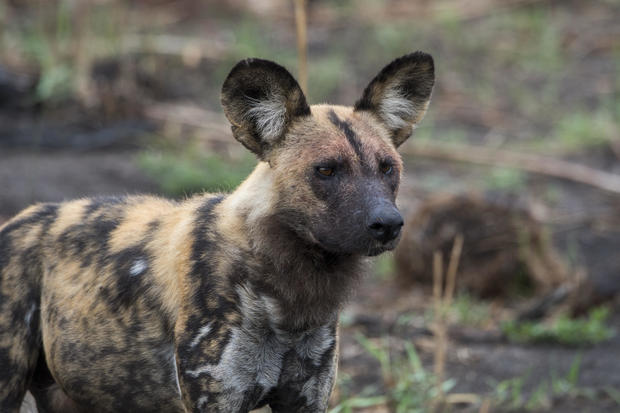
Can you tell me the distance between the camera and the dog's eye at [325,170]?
2758mm

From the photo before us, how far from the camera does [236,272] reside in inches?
110

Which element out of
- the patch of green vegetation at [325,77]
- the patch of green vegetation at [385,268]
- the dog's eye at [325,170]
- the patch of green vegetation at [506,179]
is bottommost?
the patch of green vegetation at [385,268]

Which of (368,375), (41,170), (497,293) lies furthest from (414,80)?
(41,170)

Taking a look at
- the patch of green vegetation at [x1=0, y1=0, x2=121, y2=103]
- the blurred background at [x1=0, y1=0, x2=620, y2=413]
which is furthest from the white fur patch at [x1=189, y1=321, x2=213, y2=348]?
the patch of green vegetation at [x1=0, y1=0, x2=121, y2=103]

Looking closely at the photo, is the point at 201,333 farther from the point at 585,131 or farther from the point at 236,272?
the point at 585,131

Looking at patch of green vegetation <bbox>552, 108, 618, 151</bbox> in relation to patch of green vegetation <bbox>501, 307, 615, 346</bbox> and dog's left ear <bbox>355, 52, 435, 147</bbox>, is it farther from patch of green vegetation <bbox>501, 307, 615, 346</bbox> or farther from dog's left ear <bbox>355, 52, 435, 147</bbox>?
dog's left ear <bbox>355, 52, 435, 147</bbox>

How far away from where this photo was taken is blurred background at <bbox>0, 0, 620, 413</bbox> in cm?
498

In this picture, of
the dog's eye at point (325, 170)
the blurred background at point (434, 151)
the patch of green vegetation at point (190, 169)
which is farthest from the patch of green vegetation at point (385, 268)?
the dog's eye at point (325, 170)

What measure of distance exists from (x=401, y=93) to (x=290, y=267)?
2.44 ft

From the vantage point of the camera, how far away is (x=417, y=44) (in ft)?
34.7

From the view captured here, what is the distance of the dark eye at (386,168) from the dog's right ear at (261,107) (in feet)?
0.96

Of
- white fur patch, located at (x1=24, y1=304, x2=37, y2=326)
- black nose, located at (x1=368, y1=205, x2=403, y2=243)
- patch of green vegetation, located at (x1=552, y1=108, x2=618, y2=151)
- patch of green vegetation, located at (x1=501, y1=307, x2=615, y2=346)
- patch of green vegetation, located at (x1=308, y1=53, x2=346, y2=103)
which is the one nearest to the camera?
black nose, located at (x1=368, y1=205, x2=403, y2=243)

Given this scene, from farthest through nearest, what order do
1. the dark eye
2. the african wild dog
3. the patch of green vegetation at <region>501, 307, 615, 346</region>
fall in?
the patch of green vegetation at <region>501, 307, 615, 346</region>, the dark eye, the african wild dog

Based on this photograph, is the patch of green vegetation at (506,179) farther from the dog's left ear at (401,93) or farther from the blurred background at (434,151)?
the dog's left ear at (401,93)
